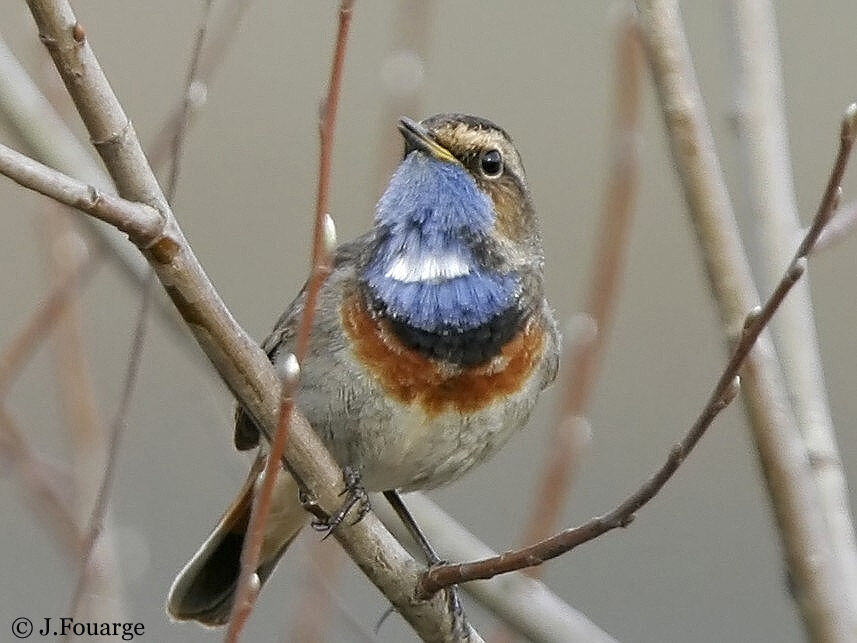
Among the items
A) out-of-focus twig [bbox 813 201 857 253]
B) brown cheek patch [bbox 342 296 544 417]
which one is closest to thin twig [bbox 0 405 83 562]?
brown cheek patch [bbox 342 296 544 417]

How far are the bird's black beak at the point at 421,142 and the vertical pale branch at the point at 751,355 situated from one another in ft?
2.33

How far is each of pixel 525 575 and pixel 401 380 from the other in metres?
0.58

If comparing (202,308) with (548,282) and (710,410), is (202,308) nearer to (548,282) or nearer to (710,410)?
(710,410)

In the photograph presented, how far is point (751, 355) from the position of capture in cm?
291

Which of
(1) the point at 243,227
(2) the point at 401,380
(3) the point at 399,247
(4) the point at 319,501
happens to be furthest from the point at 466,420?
(1) the point at 243,227

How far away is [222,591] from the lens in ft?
14.0

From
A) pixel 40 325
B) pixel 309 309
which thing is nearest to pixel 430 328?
pixel 40 325

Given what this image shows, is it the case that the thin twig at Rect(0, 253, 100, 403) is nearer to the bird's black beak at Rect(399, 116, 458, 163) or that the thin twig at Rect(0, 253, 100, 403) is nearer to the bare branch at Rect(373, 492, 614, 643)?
the bird's black beak at Rect(399, 116, 458, 163)

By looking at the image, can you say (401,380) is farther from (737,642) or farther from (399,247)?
(737,642)

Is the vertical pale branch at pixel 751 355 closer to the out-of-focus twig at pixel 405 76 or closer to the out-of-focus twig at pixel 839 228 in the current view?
the out-of-focus twig at pixel 839 228

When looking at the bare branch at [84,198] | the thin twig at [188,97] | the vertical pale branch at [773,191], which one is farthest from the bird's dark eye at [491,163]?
the bare branch at [84,198]

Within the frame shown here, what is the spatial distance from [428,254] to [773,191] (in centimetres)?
87

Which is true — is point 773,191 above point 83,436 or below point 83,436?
above

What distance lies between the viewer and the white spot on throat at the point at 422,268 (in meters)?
3.75
